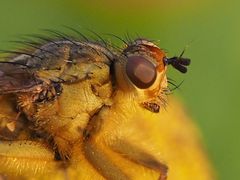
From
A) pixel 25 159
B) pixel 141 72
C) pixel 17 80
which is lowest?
pixel 25 159

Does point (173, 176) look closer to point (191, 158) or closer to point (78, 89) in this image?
point (191, 158)

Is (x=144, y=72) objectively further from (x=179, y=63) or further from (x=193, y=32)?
(x=193, y=32)

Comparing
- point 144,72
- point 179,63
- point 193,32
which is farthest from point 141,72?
point 193,32

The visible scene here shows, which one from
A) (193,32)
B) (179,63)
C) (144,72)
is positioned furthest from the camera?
(193,32)

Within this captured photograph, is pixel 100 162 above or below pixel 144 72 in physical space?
below

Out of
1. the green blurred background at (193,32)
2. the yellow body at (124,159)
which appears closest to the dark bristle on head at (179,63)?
the yellow body at (124,159)

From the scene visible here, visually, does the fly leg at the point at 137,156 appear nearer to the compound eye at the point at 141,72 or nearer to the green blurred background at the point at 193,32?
the compound eye at the point at 141,72
